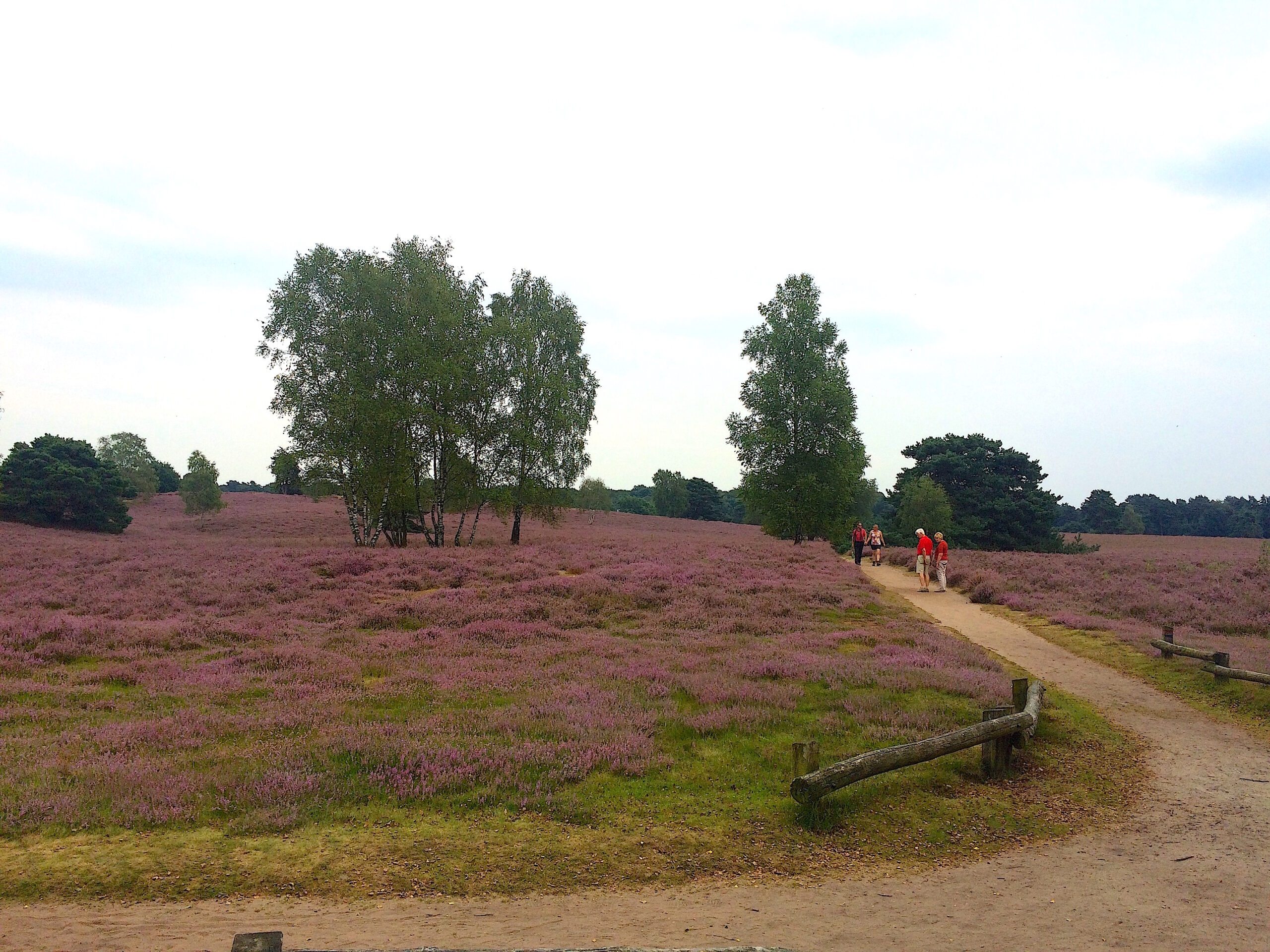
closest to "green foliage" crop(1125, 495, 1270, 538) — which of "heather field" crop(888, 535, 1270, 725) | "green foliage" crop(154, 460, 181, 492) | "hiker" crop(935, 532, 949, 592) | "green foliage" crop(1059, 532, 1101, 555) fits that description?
"green foliage" crop(1059, 532, 1101, 555)

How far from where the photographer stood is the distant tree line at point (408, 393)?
37.6 meters

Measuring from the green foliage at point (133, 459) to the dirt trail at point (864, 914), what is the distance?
81554 millimetres

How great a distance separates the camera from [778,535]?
51250mm

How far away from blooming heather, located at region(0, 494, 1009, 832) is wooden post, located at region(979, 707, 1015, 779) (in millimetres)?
1207

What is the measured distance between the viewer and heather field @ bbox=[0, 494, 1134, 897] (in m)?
8.06

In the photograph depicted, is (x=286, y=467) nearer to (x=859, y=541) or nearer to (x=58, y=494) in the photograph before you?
(x=58, y=494)

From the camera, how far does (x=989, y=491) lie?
6488 cm

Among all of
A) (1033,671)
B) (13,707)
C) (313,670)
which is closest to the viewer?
(13,707)

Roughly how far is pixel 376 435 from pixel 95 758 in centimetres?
2837

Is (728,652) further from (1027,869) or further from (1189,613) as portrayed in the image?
(1189,613)

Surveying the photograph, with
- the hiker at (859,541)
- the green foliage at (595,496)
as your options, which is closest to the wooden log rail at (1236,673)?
the hiker at (859,541)

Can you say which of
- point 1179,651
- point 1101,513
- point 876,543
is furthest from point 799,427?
point 1101,513

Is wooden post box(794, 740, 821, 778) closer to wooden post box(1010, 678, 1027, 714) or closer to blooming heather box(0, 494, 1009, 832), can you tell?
blooming heather box(0, 494, 1009, 832)

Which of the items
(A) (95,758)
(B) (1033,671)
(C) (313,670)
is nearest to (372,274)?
(C) (313,670)
